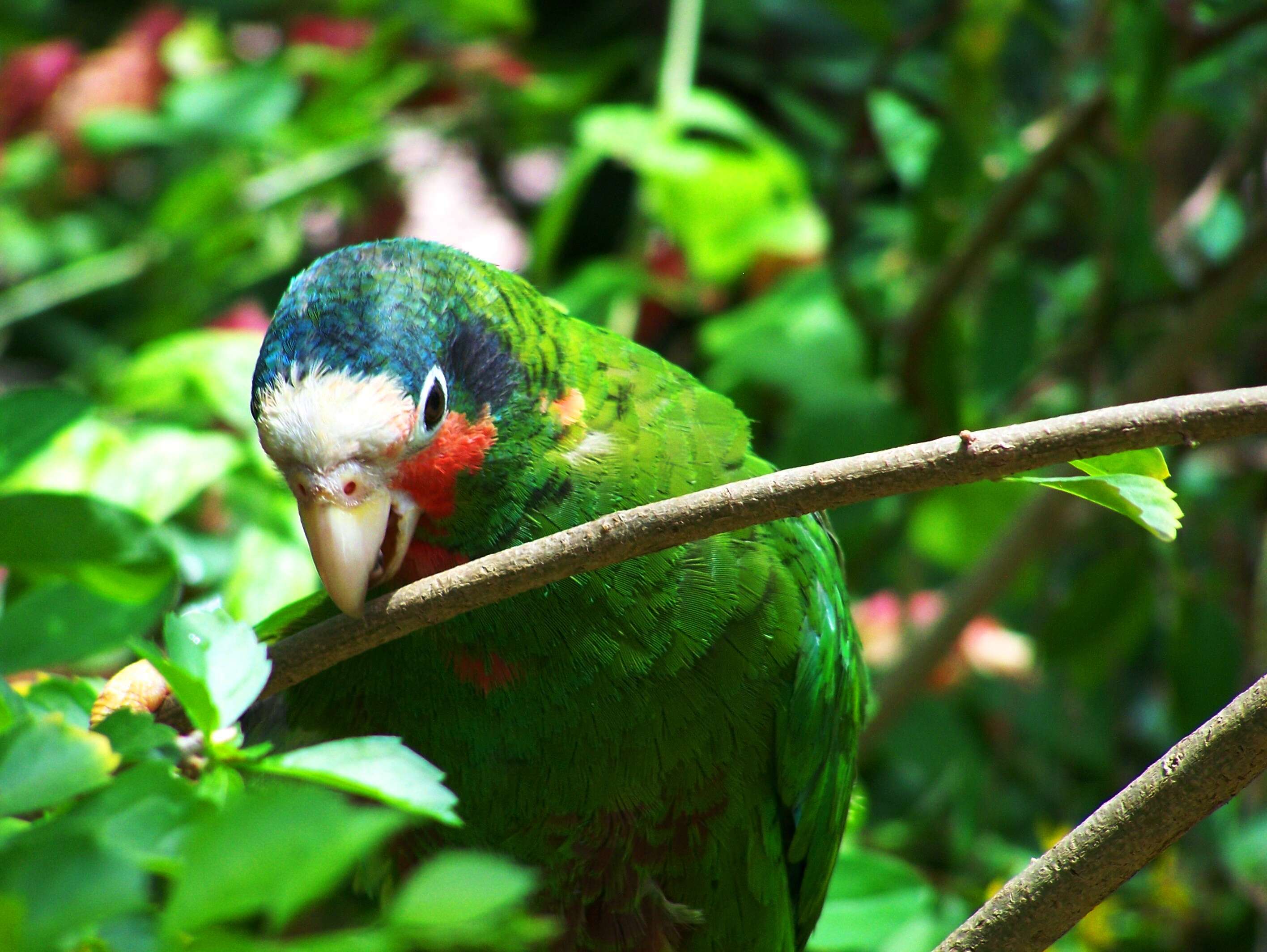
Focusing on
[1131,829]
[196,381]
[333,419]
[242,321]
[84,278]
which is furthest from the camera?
[84,278]

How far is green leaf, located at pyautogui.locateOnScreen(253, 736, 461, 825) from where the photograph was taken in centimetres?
44

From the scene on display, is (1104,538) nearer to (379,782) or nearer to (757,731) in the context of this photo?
(757,731)

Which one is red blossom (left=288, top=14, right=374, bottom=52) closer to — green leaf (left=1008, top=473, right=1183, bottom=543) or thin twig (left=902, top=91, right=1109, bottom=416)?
thin twig (left=902, top=91, right=1109, bottom=416)

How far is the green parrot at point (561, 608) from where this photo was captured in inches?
31.6

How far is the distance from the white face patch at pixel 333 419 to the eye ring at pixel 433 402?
0.05 ft

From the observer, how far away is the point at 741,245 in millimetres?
1667

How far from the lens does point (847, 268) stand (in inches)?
69.9

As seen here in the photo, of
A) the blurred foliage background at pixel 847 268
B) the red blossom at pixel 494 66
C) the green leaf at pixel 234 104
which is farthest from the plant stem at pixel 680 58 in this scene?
the green leaf at pixel 234 104

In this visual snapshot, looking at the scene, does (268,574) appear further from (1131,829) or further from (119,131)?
(119,131)

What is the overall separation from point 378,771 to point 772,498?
23cm

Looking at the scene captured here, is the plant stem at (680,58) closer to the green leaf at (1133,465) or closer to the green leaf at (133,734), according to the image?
the green leaf at (1133,465)

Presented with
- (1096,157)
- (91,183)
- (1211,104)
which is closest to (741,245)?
(1096,157)

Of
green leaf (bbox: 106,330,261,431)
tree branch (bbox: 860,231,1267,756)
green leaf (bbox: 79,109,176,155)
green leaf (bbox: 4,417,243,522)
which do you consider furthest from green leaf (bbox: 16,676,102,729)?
green leaf (bbox: 79,109,176,155)

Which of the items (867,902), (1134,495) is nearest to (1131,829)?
(1134,495)
